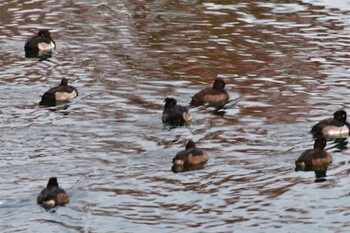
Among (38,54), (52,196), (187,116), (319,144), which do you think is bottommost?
(38,54)

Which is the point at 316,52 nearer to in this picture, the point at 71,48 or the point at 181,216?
the point at 71,48

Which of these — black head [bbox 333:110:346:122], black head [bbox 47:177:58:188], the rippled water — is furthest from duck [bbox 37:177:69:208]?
black head [bbox 333:110:346:122]

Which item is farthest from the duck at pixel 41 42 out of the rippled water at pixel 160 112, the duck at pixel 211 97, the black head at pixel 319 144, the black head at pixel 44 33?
the black head at pixel 319 144

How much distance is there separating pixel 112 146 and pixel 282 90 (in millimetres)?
6004

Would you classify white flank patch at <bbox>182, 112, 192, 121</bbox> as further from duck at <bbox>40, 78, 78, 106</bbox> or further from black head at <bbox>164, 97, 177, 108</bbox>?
duck at <bbox>40, 78, 78, 106</bbox>

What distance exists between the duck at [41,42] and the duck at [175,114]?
7441 mm

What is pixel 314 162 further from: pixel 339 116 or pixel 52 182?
pixel 52 182

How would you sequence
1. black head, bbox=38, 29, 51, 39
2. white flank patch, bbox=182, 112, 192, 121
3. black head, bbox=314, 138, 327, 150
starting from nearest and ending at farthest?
black head, bbox=314, 138, 327, 150, white flank patch, bbox=182, 112, 192, 121, black head, bbox=38, 29, 51, 39

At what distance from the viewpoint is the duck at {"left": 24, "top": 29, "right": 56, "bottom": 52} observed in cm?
3141

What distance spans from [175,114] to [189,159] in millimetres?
2898

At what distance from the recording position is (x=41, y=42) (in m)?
31.4

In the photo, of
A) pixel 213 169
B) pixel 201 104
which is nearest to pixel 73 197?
pixel 213 169

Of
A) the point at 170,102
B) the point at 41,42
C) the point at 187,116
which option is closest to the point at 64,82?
the point at 170,102

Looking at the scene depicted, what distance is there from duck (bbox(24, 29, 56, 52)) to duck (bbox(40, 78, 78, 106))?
4657mm
